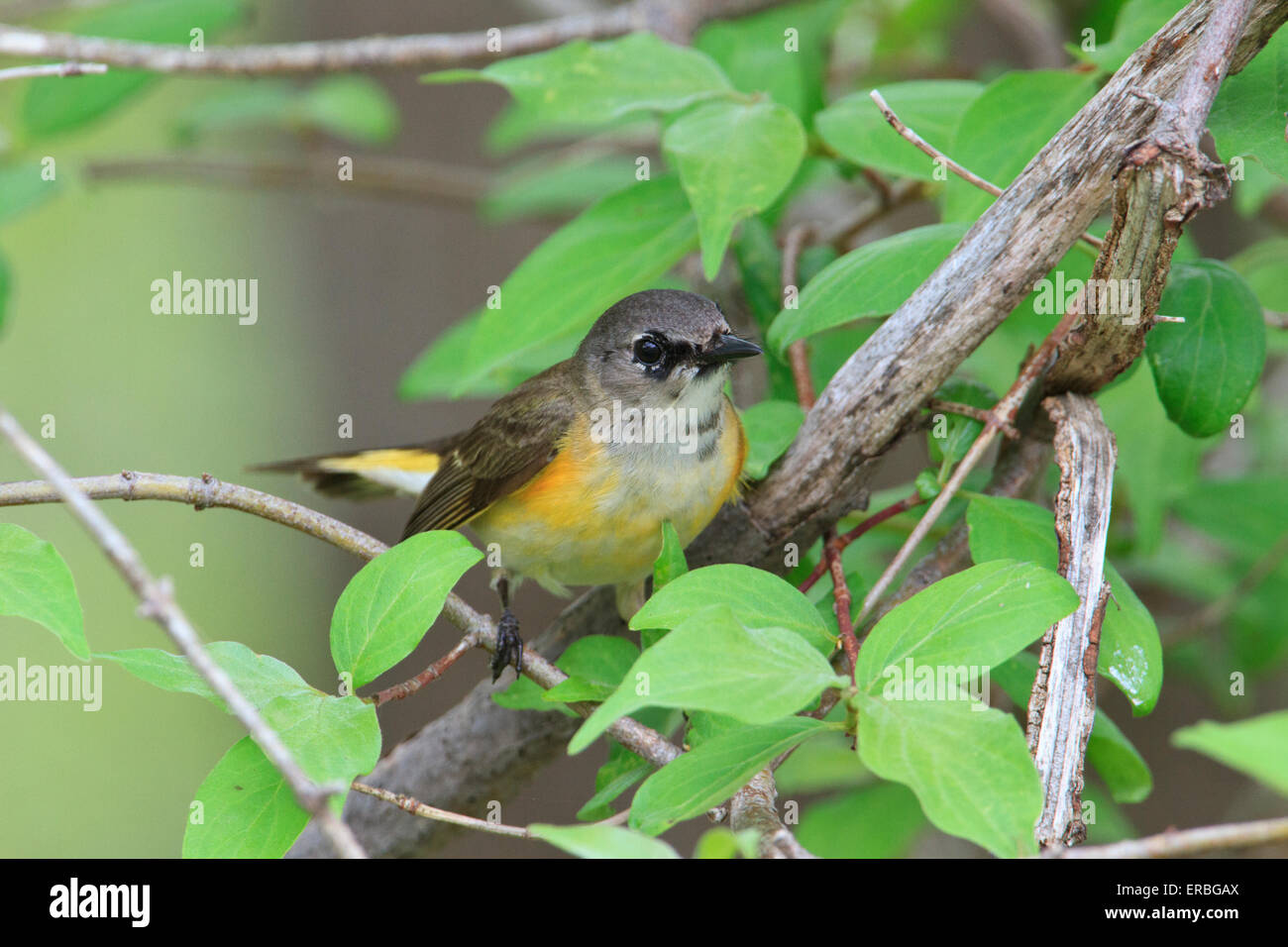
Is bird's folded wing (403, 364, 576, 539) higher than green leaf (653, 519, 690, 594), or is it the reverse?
bird's folded wing (403, 364, 576, 539)

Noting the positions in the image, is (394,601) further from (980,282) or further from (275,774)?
(980,282)

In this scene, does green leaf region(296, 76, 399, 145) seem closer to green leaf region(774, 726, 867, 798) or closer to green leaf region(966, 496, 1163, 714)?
green leaf region(774, 726, 867, 798)

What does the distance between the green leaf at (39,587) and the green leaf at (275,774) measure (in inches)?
12.4

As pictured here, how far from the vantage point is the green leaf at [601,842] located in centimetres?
132

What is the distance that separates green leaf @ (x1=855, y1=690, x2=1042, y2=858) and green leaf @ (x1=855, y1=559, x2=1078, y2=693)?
97 millimetres

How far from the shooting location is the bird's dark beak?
10.0 feet

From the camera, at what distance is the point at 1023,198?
2215 mm

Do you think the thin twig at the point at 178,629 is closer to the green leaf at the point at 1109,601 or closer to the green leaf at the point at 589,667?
the green leaf at the point at 589,667

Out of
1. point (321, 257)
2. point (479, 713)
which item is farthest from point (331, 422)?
point (479, 713)

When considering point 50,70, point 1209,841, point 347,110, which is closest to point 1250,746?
point 1209,841

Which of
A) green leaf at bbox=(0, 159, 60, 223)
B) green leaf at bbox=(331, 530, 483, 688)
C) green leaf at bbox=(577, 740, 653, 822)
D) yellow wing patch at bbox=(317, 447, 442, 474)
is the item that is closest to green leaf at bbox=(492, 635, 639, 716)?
green leaf at bbox=(577, 740, 653, 822)

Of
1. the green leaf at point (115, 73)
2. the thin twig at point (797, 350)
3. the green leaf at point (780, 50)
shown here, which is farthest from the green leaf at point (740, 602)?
the green leaf at point (115, 73)

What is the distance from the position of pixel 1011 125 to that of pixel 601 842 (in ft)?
6.40

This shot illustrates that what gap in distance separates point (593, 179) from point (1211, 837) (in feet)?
11.9
